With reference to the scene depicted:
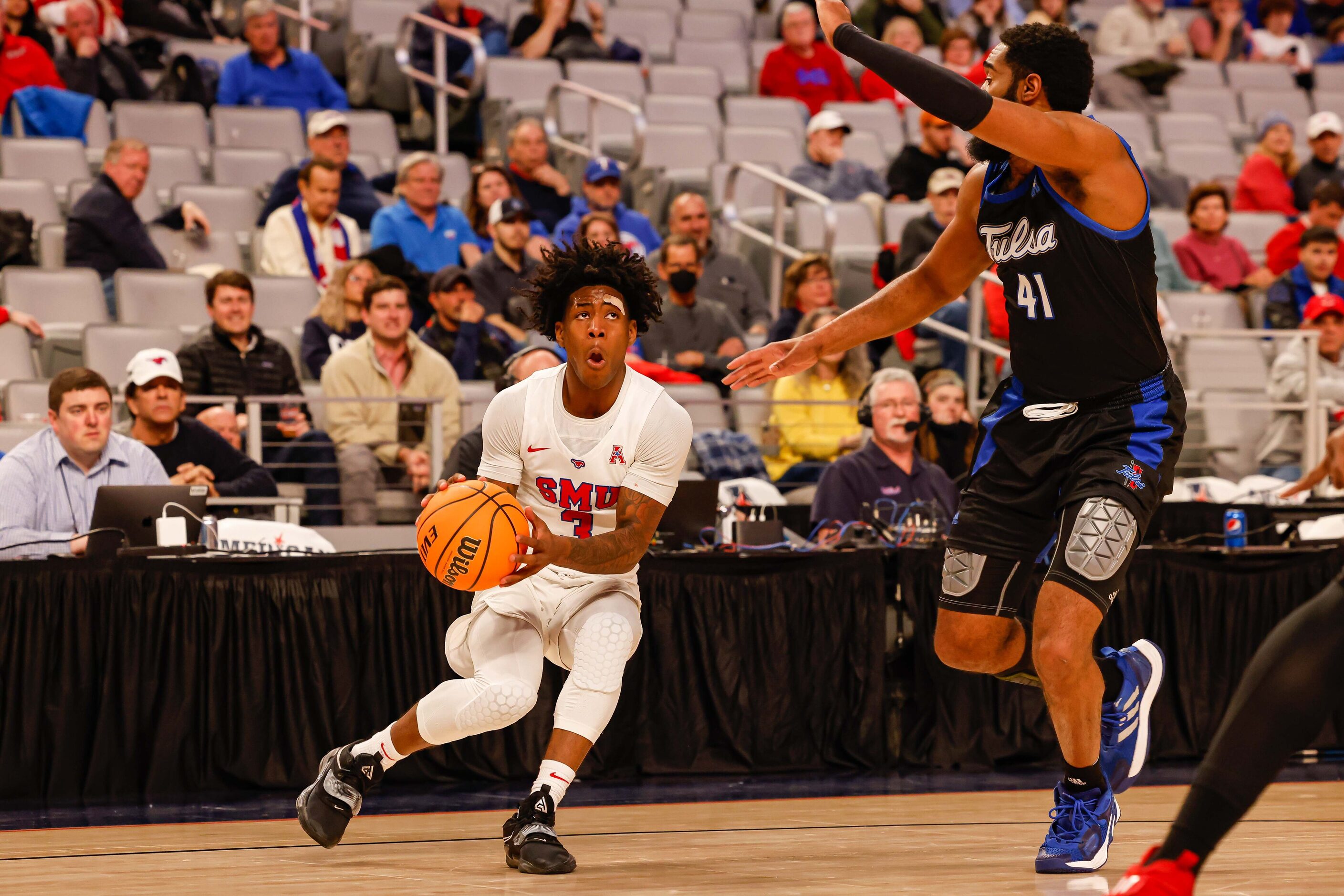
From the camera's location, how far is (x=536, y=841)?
421cm

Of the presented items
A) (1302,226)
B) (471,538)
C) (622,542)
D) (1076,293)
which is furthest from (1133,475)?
(1302,226)

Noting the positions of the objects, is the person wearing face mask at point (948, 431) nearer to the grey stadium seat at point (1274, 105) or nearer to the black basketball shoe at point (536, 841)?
the black basketball shoe at point (536, 841)

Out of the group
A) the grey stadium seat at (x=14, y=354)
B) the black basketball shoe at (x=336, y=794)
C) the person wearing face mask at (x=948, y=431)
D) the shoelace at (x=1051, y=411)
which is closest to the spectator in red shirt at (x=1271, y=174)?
the person wearing face mask at (x=948, y=431)

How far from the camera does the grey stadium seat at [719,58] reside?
13242mm

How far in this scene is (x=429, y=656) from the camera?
20.3 feet

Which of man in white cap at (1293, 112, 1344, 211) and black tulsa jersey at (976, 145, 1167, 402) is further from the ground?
man in white cap at (1293, 112, 1344, 211)

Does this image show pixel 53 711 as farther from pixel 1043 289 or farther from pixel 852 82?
pixel 852 82

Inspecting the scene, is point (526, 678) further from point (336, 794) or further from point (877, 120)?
point (877, 120)

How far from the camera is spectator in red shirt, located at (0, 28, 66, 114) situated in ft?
33.6

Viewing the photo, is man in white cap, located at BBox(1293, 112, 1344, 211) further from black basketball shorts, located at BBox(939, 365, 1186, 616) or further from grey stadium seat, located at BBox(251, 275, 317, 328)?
black basketball shorts, located at BBox(939, 365, 1186, 616)

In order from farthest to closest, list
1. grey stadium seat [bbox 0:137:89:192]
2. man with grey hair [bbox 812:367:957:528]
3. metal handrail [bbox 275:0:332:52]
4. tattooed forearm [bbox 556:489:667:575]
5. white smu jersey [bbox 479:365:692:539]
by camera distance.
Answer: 1. metal handrail [bbox 275:0:332:52]
2. grey stadium seat [bbox 0:137:89:192]
3. man with grey hair [bbox 812:367:957:528]
4. white smu jersey [bbox 479:365:692:539]
5. tattooed forearm [bbox 556:489:667:575]

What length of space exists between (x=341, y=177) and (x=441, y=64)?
1.76 meters

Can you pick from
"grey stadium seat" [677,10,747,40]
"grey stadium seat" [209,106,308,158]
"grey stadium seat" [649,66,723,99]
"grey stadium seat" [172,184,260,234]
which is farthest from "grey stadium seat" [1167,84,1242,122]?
"grey stadium seat" [172,184,260,234]

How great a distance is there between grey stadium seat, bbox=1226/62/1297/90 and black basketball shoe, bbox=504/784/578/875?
12.2 m
